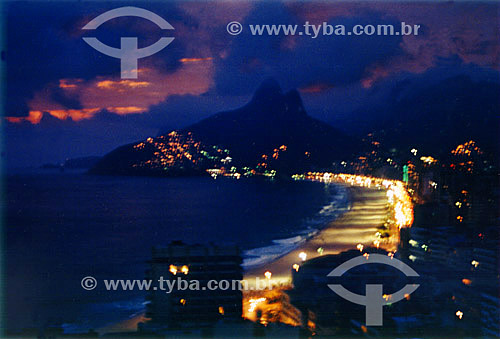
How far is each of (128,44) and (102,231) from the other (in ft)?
4.94

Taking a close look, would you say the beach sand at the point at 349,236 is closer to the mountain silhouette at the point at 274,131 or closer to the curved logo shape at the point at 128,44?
the mountain silhouette at the point at 274,131

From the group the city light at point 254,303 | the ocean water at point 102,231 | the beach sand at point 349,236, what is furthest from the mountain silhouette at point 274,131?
the city light at point 254,303

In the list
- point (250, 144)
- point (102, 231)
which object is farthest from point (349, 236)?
point (102, 231)

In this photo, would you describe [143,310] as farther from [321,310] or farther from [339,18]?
[339,18]

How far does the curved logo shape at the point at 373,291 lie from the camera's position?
281 cm

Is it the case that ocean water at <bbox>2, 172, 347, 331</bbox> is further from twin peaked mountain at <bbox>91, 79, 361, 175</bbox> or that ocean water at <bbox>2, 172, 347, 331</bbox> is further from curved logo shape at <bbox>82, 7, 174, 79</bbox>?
curved logo shape at <bbox>82, 7, 174, 79</bbox>

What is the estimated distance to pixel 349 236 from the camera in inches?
129

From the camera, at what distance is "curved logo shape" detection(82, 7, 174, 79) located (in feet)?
9.02

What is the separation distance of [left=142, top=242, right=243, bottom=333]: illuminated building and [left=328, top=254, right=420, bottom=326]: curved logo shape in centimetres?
74

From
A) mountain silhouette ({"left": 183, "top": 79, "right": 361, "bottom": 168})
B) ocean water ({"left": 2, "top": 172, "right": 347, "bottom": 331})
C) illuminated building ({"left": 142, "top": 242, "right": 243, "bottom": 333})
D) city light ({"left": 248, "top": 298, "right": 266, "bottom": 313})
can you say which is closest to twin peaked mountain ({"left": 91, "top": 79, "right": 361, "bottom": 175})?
mountain silhouette ({"left": 183, "top": 79, "right": 361, "bottom": 168})

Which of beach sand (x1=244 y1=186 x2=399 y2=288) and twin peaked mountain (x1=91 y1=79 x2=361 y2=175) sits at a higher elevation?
twin peaked mountain (x1=91 y1=79 x2=361 y2=175)

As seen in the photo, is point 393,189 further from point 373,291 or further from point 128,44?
point 128,44

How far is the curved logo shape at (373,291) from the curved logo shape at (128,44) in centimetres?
209

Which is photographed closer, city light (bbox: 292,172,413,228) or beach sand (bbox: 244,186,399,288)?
beach sand (bbox: 244,186,399,288)
